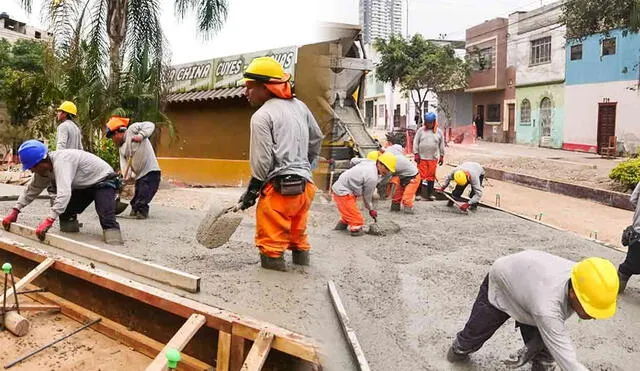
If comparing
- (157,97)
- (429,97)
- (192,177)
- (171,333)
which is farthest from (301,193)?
(429,97)

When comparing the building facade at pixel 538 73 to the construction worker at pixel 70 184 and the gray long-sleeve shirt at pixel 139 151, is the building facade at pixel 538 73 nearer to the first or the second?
the gray long-sleeve shirt at pixel 139 151

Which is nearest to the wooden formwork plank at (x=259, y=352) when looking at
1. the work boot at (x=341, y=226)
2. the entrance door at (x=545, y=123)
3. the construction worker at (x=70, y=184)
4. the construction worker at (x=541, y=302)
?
the construction worker at (x=541, y=302)

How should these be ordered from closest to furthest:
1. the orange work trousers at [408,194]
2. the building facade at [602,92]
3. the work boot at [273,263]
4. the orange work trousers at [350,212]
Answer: the work boot at [273,263]
the orange work trousers at [350,212]
the orange work trousers at [408,194]
the building facade at [602,92]

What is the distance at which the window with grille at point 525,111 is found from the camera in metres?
20.8

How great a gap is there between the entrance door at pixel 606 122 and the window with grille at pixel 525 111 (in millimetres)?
3855

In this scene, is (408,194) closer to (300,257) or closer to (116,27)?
(300,257)

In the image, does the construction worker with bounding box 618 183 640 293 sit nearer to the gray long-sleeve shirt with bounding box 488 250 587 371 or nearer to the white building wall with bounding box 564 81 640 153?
the gray long-sleeve shirt with bounding box 488 250 587 371

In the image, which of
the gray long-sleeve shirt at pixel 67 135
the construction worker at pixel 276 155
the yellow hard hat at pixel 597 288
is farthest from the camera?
the gray long-sleeve shirt at pixel 67 135

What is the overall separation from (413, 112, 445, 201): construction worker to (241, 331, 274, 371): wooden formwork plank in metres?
5.93

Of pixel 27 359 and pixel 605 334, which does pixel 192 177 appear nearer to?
pixel 27 359

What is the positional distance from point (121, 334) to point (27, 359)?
0.52 metres

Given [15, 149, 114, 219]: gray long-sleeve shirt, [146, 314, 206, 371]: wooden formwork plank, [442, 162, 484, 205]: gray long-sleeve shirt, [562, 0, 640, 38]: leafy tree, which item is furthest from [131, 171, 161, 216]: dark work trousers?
[562, 0, 640, 38]: leafy tree

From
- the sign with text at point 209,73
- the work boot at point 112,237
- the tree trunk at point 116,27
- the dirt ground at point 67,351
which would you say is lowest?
the dirt ground at point 67,351

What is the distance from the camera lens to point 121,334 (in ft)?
10.9
